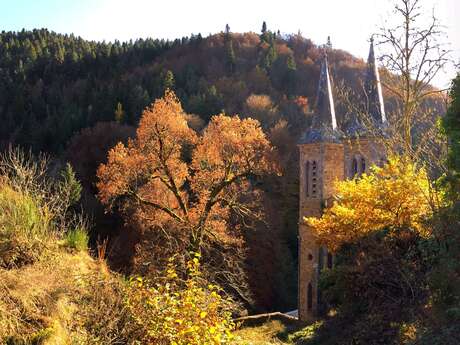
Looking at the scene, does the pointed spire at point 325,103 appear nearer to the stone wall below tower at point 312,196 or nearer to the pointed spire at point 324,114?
the pointed spire at point 324,114

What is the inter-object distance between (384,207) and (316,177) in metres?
9.92

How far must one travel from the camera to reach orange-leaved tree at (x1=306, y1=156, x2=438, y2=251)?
13.2 meters

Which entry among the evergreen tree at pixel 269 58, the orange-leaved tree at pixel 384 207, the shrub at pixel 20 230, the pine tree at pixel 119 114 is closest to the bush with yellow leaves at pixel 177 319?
the shrub at pixel 20 230

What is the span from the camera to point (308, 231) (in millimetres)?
23188

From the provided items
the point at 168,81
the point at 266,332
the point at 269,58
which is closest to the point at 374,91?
the point at 266,332

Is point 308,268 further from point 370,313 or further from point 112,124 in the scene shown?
point 112,124

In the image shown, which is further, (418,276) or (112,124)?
(112,124)

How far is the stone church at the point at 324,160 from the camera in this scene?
75.0ft

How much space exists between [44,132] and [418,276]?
38.1 meters

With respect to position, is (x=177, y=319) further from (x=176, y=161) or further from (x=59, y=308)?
(x=176, y=161)

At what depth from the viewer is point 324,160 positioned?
23406 mm

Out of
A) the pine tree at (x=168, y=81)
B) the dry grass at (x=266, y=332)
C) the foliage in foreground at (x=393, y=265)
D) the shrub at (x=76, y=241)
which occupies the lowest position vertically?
the dry grass at (x=266, y=332)

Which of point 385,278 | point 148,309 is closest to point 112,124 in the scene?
point 385,278

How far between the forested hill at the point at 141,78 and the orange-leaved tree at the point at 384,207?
28.4 m
